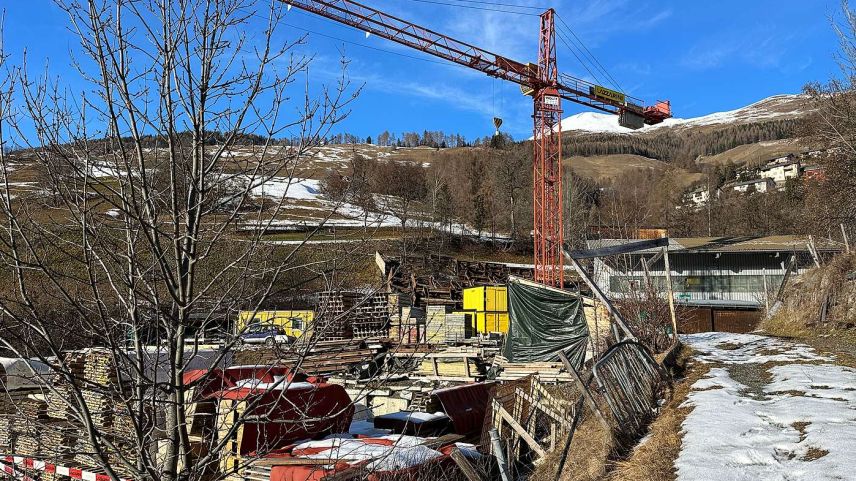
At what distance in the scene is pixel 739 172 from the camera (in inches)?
4190

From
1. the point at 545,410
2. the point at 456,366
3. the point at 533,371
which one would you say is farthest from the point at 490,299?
the point at 545,410

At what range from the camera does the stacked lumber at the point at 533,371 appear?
566 inches

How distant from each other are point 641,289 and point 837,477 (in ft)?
38.1

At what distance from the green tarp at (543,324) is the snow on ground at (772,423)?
603cm

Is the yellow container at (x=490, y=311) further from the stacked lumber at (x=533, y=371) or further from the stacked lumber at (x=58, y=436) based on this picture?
the stacked lumber at (x=58, y=436)

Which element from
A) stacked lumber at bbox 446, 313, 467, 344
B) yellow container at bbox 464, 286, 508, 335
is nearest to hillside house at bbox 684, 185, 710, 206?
yellow container at bbox 464, 286, 508, 335

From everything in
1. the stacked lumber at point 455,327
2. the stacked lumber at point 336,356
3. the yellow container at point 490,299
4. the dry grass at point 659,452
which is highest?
the yellow container at point 490,299

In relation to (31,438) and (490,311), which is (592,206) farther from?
(31,438)

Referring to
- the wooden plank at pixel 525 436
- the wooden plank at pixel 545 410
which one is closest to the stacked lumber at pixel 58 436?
the wooden plank at pixel 525 436

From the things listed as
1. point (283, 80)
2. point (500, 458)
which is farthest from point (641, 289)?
point (283, 80)

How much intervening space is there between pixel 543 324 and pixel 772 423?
1136cm

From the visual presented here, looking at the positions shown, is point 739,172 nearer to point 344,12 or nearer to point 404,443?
point 344,12

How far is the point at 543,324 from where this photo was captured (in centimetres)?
1805

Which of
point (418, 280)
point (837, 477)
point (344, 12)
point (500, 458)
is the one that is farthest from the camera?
point (418, 280)
